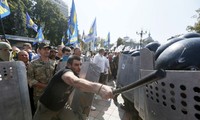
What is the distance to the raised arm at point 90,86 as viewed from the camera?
1401 mm

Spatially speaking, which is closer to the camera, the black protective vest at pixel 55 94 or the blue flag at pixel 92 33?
the black protective vest at pixel 55 94

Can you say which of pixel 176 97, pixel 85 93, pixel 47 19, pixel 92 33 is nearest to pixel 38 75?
pixel 85 93

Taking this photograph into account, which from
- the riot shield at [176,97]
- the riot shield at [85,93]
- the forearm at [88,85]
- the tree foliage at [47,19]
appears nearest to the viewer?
the riot shield at [176,97]

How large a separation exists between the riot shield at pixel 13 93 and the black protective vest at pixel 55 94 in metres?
0.39

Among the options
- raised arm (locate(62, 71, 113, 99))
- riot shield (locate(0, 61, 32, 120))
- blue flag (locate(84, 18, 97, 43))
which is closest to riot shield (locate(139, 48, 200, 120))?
raised arm (locate(62, 71, 113, 99))

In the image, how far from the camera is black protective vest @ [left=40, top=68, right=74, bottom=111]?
2.46 meters

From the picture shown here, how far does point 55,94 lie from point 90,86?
3.82 feet

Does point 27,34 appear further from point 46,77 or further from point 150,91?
point 150,91

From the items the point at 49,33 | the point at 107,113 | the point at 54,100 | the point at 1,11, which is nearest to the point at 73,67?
the point at 54,100

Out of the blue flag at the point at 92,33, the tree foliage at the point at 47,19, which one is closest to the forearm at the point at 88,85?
the blue flag at the point at 92,33

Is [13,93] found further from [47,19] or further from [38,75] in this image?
[47,19]

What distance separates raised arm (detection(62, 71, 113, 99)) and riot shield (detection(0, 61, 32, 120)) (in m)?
0.67

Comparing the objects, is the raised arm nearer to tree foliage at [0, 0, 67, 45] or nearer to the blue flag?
the blue flag

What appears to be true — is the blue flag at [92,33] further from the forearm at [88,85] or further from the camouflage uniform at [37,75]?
the forearm at [88,85]
